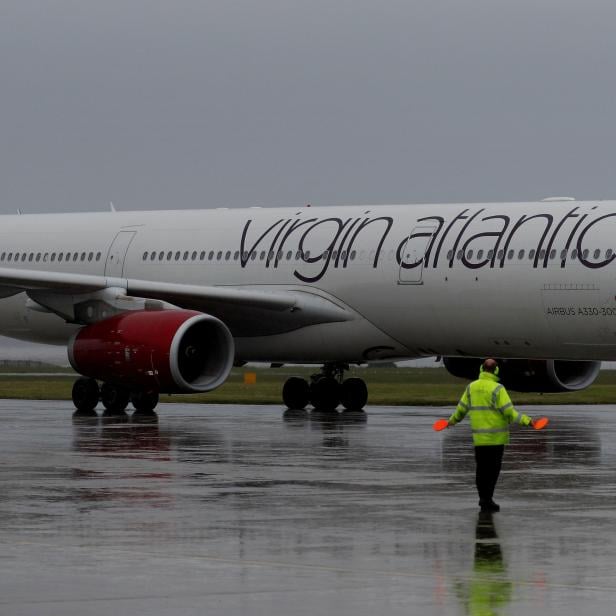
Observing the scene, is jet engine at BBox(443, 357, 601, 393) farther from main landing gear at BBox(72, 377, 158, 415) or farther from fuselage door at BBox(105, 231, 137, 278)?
fuselage door at BBox(105, 231, 137, 278)

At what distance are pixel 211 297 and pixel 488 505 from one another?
15.8 meters

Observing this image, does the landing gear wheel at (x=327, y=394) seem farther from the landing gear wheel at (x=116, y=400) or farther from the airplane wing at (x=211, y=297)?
the landing gear wheel at (x=116, y=400)

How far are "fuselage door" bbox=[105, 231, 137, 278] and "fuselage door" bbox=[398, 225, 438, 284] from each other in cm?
679

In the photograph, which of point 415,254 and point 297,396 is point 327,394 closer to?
point 297,396

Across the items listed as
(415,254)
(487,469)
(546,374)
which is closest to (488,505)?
(487,469)

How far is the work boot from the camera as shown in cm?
1407

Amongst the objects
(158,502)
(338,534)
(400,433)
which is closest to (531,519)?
(338,534)

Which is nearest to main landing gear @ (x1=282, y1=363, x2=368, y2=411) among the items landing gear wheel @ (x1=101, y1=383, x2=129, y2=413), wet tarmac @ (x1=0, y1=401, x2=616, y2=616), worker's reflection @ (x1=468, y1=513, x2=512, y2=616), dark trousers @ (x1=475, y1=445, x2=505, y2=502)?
→ landing gear wheel @ (x1=101, y1=383, x2=129, y2=413)

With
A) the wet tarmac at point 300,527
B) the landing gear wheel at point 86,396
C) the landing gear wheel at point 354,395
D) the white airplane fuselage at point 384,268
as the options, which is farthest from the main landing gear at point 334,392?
the wet tarmac at point 300,527

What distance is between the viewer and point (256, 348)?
31.3m

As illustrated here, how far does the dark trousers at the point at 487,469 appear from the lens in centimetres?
1427

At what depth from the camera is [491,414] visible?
585 inches

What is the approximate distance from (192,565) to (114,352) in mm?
16814

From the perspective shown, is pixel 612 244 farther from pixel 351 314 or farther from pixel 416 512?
pixel 416 512
